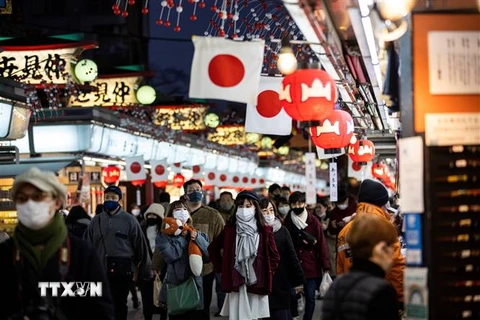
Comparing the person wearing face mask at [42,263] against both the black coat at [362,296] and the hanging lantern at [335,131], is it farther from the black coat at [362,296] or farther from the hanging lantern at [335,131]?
the hanging lantern at [335,131]

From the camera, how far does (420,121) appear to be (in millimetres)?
6613

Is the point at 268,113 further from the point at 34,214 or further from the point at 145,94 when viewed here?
the point at 145,94

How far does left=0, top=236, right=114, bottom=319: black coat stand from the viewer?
6629 mm

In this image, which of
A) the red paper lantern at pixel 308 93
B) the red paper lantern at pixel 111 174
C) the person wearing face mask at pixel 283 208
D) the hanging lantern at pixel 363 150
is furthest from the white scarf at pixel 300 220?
the red paper lantern at pixel 111 174

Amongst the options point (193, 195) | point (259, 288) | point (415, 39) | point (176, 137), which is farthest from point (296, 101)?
point (176, 137)

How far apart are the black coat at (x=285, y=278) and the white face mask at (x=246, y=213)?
3.03 feet

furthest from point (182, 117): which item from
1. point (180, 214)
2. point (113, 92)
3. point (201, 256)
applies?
point (201, 256)

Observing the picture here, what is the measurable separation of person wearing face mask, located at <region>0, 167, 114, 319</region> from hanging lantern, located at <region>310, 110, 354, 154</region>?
6.62 m

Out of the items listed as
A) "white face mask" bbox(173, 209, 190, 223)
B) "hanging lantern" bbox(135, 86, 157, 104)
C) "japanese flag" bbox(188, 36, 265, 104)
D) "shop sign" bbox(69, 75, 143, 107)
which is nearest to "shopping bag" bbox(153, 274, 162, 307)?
"white face mask" bbox(173, 209, 190, 223)

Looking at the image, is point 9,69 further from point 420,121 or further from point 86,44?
point 420,121

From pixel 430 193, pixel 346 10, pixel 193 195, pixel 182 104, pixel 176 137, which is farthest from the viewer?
pixel 182 104

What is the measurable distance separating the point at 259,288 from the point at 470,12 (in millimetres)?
6212

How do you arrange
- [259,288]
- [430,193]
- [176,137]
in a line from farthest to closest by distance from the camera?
[176,137], [259,288], [430,193]

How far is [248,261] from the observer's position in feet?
39.4
